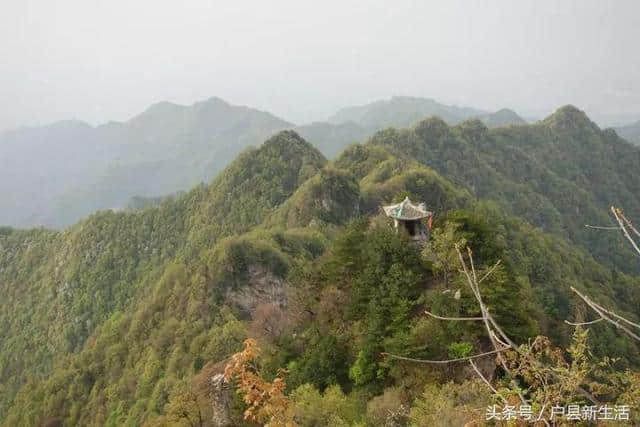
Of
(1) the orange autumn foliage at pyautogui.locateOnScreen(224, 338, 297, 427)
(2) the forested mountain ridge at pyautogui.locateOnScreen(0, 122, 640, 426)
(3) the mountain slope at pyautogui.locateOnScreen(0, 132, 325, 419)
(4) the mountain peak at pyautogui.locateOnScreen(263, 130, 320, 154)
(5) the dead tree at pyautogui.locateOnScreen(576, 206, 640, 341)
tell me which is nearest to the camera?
(5) the dead tree at pyautogui.locateOnScreen(576, 206, 640, 341)

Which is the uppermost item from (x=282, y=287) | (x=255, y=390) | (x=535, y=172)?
(x=255, y=390)

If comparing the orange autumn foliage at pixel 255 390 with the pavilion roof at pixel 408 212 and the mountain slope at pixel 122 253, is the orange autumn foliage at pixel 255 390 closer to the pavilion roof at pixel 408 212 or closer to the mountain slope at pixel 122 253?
the pavilion roof at pixel 408 212

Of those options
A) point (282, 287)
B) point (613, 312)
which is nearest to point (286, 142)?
point (282, 287)

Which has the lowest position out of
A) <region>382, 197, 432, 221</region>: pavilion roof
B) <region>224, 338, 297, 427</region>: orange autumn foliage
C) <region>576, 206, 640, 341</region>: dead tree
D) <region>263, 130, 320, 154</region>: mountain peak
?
<region>263, 130, 320, 154</region>: mountain peak

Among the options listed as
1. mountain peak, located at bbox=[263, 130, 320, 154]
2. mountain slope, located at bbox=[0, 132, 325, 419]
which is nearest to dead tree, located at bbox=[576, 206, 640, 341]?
mountain slope, located at bbox=[0, 132, 325, 419]

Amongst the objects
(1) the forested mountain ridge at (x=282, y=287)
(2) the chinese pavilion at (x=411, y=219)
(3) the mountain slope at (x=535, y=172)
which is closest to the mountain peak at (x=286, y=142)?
(1) the forested mountain ridge at (x=282, y=287)

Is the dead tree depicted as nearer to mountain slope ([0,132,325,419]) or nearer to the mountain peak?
mountain slope ([0,132,325,419])

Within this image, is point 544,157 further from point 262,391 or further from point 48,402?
point 262,391

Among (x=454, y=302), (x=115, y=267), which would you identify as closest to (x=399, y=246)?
(x=454, y=302)

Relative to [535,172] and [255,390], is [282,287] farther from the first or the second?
[535,172]
